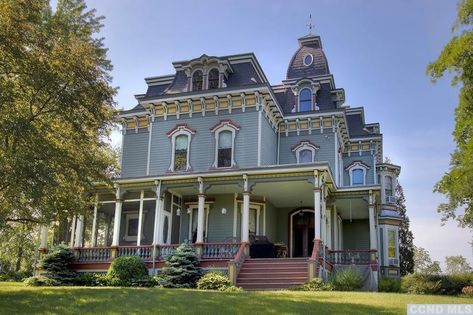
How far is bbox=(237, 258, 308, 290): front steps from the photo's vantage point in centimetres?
1639

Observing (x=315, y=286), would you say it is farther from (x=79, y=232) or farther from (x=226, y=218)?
(x=79, y=232)

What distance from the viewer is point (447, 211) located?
2188cm

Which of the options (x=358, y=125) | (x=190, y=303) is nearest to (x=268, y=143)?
(x=358, y=125)

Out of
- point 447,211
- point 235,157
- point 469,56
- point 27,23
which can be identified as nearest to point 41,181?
point 27,23

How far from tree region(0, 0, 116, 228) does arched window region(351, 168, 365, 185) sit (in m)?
14.8

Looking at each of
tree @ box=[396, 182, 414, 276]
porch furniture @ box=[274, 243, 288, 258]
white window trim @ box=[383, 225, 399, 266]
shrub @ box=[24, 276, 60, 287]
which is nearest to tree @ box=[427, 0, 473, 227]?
porch furniture @ box=[274, 243, 288, 258]

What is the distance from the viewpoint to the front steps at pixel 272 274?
16.4 m

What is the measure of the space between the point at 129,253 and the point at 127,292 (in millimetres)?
7258

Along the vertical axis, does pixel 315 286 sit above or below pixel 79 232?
below

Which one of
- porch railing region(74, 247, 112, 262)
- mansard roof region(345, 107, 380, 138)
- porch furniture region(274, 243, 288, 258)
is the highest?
mansard roof region(345, 107, 380, 138)

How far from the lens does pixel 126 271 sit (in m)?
18.0

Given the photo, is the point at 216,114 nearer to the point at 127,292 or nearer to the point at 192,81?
the point at 192,81

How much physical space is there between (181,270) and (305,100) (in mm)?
11692

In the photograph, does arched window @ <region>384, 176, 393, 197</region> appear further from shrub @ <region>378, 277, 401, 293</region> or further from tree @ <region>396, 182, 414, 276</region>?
shrub @ <region>378, 277, 401, 293</region>
